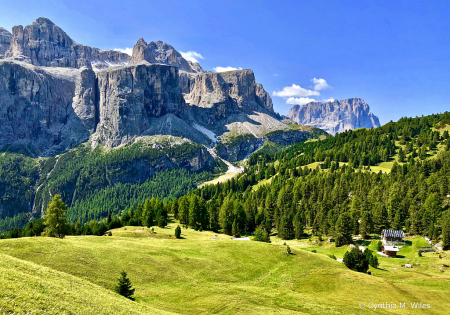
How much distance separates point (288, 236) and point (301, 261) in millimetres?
59947

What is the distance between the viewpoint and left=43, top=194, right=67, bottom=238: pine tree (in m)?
68.1

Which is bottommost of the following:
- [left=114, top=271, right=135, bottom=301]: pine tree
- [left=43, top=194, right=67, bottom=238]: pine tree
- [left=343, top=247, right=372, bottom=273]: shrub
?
[left=343, top=247, right=372, bottom=273]: shrub

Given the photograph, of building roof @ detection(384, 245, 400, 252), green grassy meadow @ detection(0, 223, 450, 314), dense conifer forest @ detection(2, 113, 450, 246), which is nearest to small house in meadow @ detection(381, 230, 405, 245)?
building roof @ detection(384, 245, 400, 252)

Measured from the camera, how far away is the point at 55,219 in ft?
226

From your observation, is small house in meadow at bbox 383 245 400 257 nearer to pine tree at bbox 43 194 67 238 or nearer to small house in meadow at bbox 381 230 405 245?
small house in meadow at bbox 381 230 405 245

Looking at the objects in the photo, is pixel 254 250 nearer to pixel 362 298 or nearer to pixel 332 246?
pixel 362 298

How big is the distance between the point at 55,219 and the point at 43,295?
58006 millimetres

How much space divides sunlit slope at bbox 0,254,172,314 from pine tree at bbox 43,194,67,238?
155 feet

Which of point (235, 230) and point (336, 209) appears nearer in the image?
point (235, 230)

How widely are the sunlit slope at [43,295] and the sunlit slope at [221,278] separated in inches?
533

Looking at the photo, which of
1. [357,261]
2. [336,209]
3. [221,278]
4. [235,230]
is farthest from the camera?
A: [336,209]

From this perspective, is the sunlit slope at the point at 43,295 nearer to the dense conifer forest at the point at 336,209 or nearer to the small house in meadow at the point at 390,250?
the dense conifer forest at the point at 336,209

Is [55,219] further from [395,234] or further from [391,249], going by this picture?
[395,234]

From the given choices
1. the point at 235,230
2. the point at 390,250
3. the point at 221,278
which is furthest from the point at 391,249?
the point at 221,278
